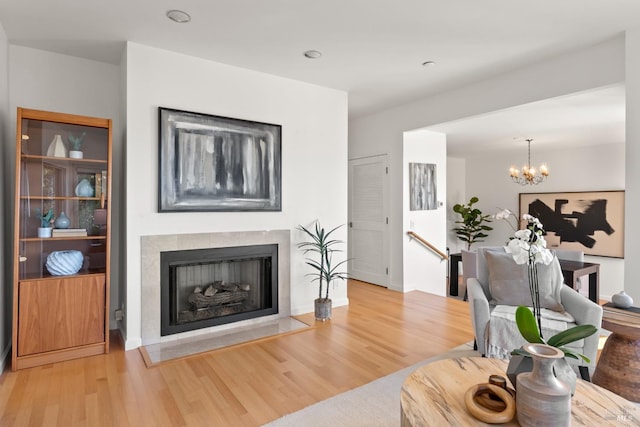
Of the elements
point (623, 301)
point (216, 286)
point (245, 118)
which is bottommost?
point (216, 286)

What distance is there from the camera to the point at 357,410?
7.11ft

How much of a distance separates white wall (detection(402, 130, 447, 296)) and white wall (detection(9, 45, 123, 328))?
3592 millimetres

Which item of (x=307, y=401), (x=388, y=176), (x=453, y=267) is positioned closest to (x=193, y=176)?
(x=307, y=401)

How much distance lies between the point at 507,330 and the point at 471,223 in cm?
559

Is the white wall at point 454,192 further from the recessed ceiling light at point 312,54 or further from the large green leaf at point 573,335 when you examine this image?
the large green leaf at point 573,335

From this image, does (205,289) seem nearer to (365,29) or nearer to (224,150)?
(224,150)

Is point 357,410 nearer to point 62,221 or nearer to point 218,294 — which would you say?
point 218,294

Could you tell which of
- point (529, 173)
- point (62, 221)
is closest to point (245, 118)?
point (62, 221)

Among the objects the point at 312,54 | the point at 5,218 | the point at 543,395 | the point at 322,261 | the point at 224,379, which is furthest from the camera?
the point at 322,261

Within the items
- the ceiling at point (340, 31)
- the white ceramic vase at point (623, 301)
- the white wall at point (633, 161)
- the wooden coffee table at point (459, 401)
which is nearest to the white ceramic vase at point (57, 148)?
the ceiling at point (340, 31)

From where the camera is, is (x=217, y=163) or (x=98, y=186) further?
(x=217, y=163)

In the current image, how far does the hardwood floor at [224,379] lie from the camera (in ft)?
6.97

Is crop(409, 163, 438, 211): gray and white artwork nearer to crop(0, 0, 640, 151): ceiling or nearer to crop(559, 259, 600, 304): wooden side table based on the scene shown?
crop(0, 0, 640, 151): ceiling

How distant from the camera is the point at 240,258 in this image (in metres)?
3.70
